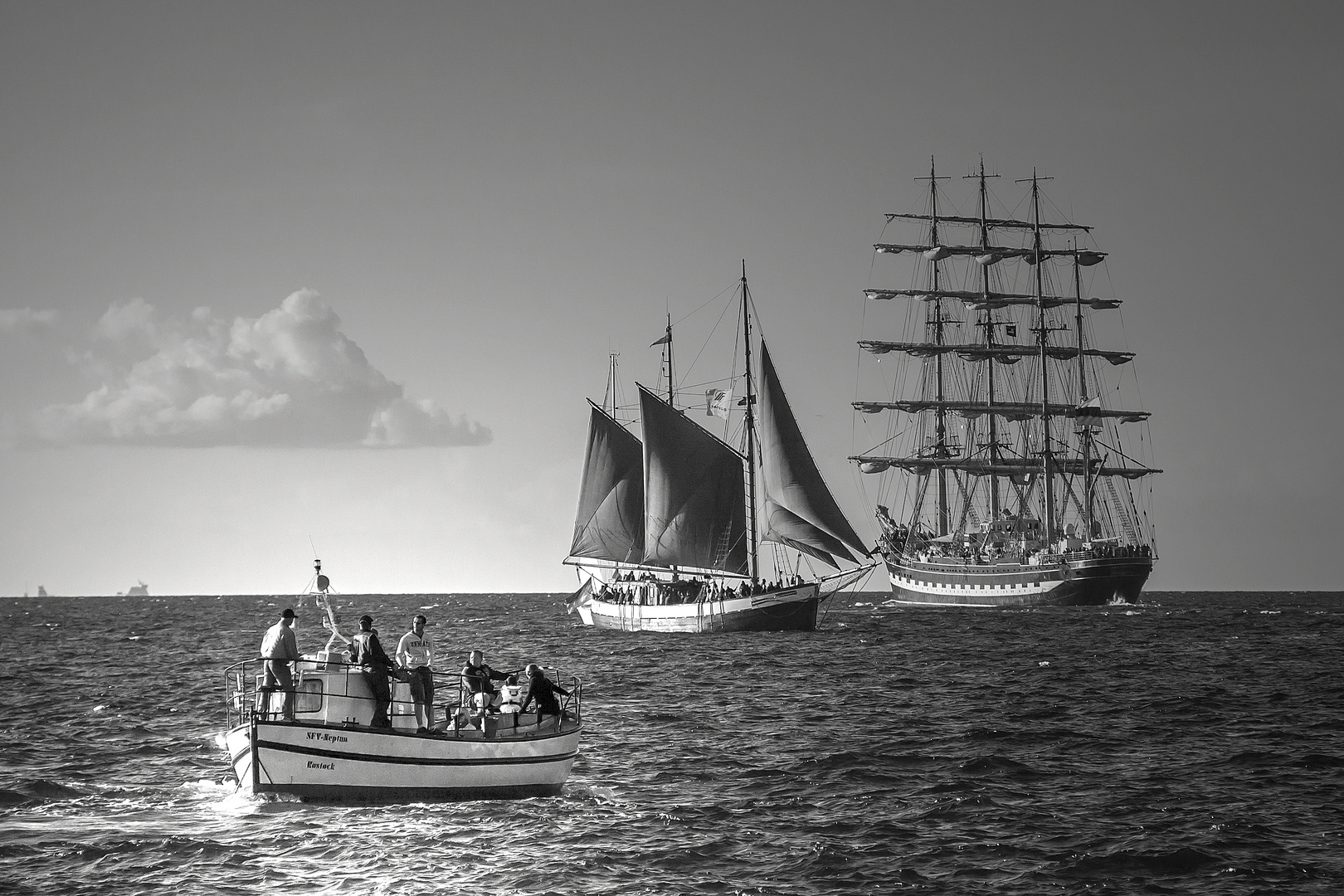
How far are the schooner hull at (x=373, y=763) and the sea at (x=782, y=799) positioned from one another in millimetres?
390

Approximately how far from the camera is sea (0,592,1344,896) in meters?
18.7

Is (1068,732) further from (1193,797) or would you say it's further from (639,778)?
(639,778)

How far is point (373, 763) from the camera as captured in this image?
22078mm

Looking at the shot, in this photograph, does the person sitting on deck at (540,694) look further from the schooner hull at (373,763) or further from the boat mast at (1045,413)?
the boat mast at (1045,413)

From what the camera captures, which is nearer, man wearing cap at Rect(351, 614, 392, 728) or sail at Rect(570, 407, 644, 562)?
man wearing cap at Rect(351, 614, 392, 728)

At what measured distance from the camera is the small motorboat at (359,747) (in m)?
21.7

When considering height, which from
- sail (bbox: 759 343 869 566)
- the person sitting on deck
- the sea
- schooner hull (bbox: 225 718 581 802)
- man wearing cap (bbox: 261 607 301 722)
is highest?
sail (bbox: 759 343 869 566)

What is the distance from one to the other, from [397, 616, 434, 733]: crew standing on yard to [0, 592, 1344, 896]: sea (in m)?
1.65

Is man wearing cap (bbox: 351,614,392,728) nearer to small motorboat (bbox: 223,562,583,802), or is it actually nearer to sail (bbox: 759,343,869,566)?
small motorboat (bbox: 223,562,583,802)

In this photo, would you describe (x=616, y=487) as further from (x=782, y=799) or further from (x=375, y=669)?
(x=375, y=669)

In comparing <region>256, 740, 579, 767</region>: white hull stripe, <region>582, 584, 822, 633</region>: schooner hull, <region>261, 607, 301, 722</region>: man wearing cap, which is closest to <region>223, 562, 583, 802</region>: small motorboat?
<region>256, 740, 579, 767</region>: white hull stripe

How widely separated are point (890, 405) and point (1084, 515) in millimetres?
23852

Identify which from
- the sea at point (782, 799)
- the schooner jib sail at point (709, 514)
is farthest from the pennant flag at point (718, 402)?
the sea at point (782, 799)

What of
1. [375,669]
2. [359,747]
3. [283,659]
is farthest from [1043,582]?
[283,659]
